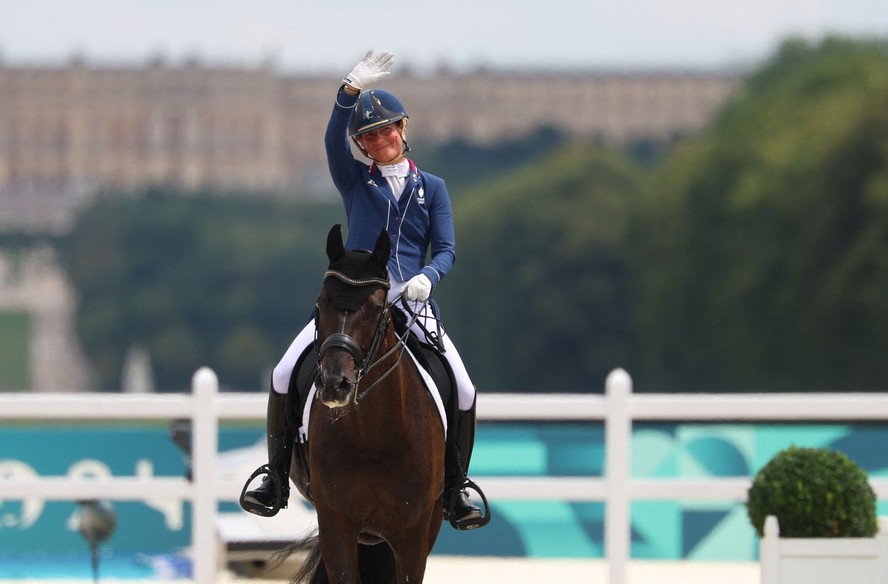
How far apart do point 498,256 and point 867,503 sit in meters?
79.8

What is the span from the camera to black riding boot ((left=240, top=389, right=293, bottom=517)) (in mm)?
8102

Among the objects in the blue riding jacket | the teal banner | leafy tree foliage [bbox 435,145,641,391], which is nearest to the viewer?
the blue riding jacket

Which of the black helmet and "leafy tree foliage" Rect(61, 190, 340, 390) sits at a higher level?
"leafy tree foliage" Rect(61, 190, 340, 390)

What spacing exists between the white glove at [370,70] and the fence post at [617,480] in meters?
4.58

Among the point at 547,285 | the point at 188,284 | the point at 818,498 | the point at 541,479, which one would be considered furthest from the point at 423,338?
the point at 188,284

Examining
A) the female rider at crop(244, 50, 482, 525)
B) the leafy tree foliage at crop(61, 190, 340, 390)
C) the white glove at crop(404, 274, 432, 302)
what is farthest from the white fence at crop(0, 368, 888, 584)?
the leafy tree foliage at crop(61, 190, 340, 390)

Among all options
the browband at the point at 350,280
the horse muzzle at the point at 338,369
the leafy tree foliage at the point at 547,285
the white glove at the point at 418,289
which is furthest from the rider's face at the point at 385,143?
the leafy tree foliage at the point at 547,285

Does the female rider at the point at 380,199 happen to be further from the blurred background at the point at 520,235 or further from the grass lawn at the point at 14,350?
the grass lawn at the point at 14,350

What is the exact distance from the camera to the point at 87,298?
111 meters

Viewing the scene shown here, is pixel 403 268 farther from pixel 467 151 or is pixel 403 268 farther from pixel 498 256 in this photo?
pixel 467 151

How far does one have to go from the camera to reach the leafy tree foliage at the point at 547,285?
283ft

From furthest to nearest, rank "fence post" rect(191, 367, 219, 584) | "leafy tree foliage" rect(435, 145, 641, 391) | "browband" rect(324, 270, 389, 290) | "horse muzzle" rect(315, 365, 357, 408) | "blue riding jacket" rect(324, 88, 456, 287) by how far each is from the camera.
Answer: "leafy tree foliage" rect(435, 145, 641, 391), "fence post" rect(191, 367, 219, 584), "blue riding jacket" rect(324, 88, 456, 287), "browband" rect(324, 270, 389, 290), "horse muzzle" rect(315, 365, 357, 408)

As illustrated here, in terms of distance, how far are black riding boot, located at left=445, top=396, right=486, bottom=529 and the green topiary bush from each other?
8.22ft

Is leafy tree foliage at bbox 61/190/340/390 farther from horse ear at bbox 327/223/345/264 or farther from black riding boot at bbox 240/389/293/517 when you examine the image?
horse ear at bbox 327/223/345/264
